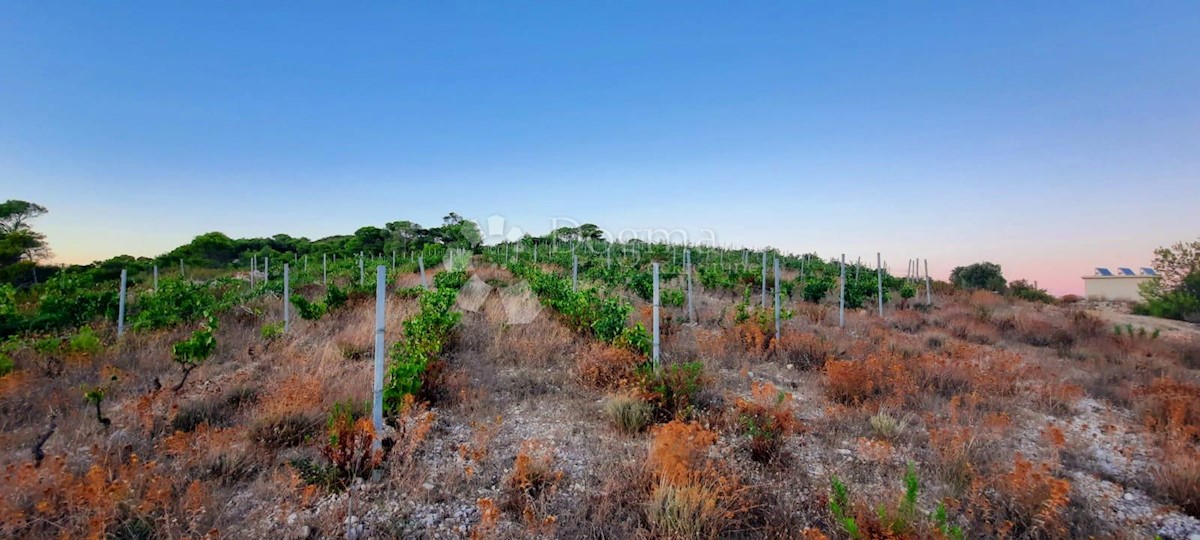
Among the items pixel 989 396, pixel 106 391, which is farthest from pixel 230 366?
pixel 989 396

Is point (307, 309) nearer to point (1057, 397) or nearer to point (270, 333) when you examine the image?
point (270, 333)

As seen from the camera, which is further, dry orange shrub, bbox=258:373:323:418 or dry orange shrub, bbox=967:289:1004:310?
dry orange shrub, bbox=967:289:1004:310

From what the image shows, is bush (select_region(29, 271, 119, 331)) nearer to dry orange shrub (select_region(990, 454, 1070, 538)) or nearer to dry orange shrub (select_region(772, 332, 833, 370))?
dry orange shrub (select_region(772, 332, 833, 370))

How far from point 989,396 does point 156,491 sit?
777 cm

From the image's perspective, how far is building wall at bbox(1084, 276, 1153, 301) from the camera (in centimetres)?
2316

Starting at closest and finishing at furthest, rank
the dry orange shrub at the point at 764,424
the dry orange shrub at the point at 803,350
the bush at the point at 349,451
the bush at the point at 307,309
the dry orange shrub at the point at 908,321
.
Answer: the bush at the point at 349,451
the dry orange shrub at the point at 764,424
the dry orange shrub at the point at 803,350
the bush at the point at 307,309
the dry orange shrub at the point at 908,321

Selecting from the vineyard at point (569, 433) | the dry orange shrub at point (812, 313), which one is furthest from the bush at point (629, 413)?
the dry orange shrub at point (812, 313)

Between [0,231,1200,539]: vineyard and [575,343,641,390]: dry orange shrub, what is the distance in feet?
0.11

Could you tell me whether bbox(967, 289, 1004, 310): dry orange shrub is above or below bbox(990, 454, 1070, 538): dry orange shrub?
above

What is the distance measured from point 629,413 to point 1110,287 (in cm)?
3473

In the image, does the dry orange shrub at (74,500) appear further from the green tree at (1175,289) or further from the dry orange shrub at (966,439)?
the green tree at (1175,289)

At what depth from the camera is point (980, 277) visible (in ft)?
85.7

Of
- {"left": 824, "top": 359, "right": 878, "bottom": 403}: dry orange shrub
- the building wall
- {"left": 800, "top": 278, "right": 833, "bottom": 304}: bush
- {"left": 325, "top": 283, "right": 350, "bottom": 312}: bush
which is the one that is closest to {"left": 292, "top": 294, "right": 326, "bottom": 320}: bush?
{"left": 325, "top": 283, "right": 350, "bottom": 312}: bush

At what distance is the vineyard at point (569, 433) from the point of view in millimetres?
2838
